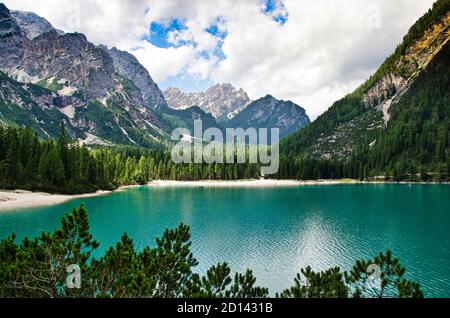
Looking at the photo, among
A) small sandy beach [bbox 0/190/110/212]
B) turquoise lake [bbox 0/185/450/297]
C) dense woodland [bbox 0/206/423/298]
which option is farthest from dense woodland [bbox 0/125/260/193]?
dense woodland [bbox 0/206/423/298]

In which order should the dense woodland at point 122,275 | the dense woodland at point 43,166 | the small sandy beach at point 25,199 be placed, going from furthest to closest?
the dense woodland at point 43,166
the small sandy beach at point 25,199
the dense woodland at point 122,275

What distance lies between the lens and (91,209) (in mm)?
85812

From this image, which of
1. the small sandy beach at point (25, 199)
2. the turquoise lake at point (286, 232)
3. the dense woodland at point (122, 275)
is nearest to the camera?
the dense woodland at point (122, 275)

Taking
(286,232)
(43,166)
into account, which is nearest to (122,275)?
(286,232)

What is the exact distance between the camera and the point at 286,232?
5850 centimetres

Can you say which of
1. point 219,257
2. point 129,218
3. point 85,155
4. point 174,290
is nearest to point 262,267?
point 219,257

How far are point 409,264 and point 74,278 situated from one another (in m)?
36.7

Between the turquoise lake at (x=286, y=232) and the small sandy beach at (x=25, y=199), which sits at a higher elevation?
the small sandy beach at (x=25, y=199)

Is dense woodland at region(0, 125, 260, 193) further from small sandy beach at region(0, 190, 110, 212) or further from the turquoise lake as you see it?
the turquoise lake

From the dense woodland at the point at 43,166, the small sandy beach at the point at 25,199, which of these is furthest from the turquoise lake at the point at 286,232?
the dense woodland at the point at 43,166

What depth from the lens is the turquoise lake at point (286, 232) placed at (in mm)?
38938

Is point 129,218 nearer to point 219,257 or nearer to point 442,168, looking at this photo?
point 219,257

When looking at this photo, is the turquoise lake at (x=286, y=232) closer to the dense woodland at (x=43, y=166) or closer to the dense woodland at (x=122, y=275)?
the dense woodland at (x=122, y=275)

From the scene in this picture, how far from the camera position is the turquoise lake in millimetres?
38938
